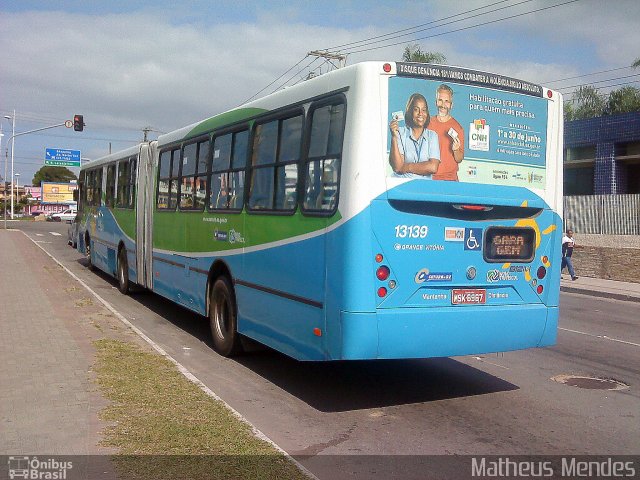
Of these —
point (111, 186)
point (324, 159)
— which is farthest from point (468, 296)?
point (111, 186)

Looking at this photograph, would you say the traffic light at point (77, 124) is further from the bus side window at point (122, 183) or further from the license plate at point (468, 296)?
the license plate at point (468, 296)

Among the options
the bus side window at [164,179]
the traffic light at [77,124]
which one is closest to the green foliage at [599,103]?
the traffic light at [77,124]

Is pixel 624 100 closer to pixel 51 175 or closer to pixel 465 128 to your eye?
pixel 465 128

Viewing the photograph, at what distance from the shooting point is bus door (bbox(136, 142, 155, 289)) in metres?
12.9

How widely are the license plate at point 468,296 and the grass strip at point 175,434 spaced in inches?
93.3

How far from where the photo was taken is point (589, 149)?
1233 inches

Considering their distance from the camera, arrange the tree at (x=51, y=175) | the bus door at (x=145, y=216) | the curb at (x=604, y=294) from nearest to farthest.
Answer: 1. the bus door at (x=145, y=216)
2. the curb at (x=604, y=294)
3. the tree at (x=51, y=175)

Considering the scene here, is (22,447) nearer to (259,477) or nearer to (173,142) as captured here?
(259,477)

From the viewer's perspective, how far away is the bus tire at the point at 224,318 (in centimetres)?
890

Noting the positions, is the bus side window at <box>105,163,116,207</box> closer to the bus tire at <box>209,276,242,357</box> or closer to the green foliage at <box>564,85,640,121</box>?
the bus tire at <box>209,276,242,357</box>

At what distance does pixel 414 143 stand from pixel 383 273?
1260 millimetres

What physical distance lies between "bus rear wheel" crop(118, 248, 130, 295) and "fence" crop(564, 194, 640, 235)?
679 inches

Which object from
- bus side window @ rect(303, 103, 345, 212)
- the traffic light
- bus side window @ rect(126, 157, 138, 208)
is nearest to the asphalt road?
bus side window @ rect(303, 103, 345, 212)

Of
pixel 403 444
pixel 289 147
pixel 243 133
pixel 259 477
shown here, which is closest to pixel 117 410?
pixel 259 477
